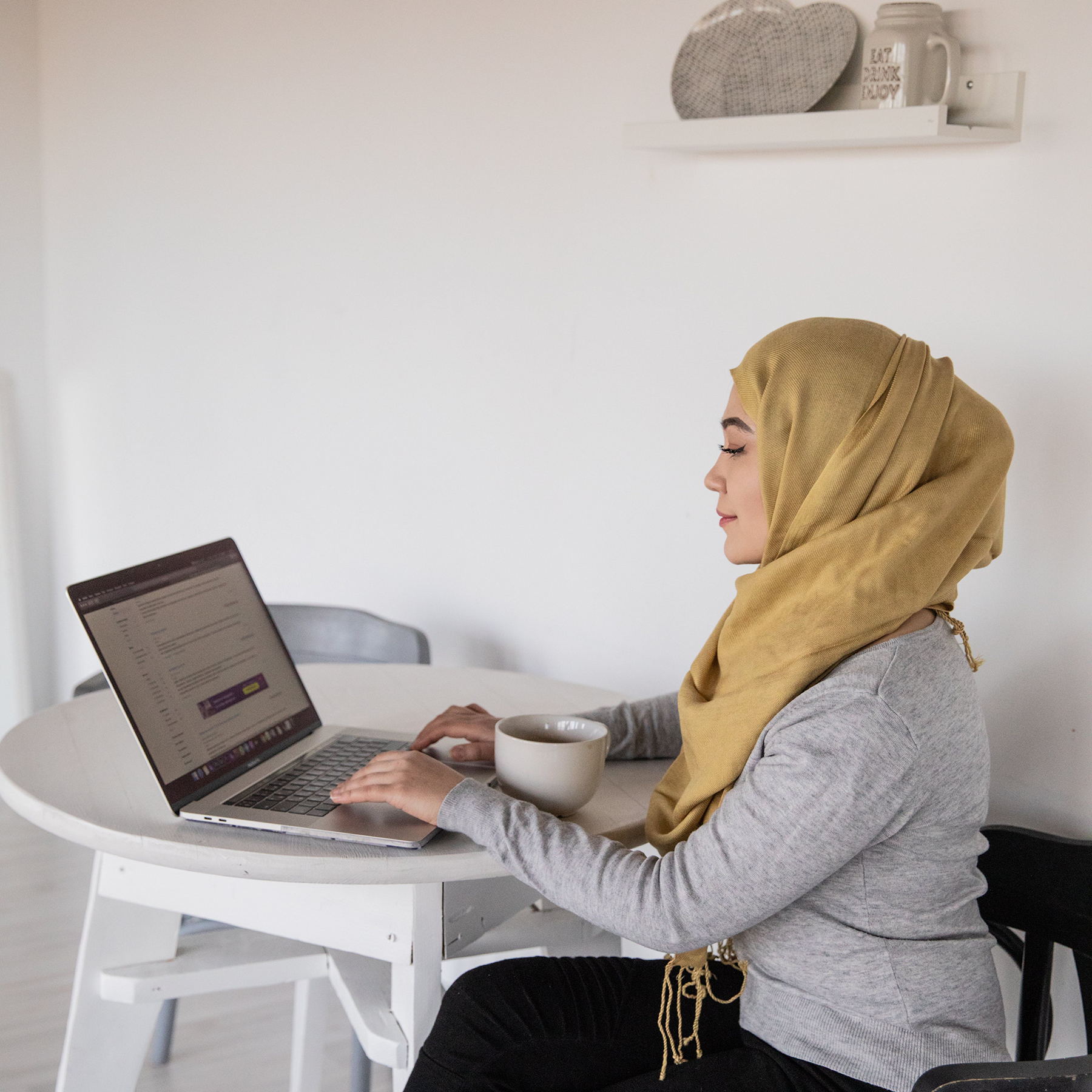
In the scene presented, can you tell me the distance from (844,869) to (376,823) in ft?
1.56

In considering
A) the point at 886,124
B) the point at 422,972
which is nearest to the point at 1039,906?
the point at 422,972

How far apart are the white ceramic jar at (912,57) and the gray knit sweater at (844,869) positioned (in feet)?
2.50

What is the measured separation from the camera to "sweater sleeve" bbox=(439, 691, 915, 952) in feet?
3.48

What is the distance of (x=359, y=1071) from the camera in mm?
1833

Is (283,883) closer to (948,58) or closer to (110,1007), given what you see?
(110,1007)

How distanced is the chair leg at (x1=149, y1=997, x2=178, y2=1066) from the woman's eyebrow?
148 centimetres

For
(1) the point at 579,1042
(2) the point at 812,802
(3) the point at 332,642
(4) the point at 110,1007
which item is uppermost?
(2) the point at 812,802

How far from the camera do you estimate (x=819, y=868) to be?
3.50 ft

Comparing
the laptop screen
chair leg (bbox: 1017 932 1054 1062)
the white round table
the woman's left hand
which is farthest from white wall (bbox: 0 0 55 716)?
chair leg (bbox: 1017 932 1054 1062)

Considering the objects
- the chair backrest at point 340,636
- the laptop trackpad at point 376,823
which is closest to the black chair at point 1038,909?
the laptop trackpad at point 376,823

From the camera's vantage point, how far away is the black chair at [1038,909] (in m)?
1.40

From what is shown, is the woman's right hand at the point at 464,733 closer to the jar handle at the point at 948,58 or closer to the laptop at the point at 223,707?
the laptop at the point at 223,707

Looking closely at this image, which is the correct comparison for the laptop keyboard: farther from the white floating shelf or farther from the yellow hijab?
the white floating shelf

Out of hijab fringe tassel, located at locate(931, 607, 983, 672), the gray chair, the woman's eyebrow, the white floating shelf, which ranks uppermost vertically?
the white floating shelf
